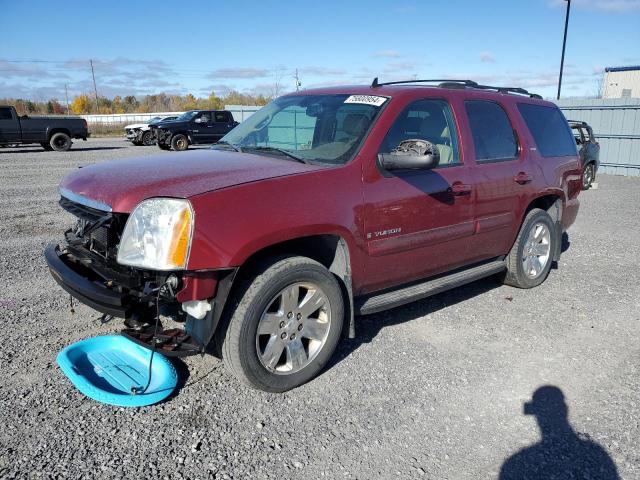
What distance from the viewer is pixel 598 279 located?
5.95 meters

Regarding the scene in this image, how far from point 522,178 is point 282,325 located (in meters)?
2.91

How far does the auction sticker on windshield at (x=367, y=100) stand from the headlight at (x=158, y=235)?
182 cm

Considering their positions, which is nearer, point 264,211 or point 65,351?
point 264,211

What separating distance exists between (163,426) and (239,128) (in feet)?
8.96

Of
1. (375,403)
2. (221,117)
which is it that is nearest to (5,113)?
(221,117)

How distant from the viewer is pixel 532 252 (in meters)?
5.48

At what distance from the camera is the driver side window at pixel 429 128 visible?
398 cm

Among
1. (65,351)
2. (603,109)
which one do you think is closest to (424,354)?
(65,351)

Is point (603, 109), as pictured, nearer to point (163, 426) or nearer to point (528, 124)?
point (528, 124)

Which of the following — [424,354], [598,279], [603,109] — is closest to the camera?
[424,354]

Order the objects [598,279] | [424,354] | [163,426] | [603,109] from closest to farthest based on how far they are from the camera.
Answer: [163,426] < [424,354] < [598,279] < [603,109]

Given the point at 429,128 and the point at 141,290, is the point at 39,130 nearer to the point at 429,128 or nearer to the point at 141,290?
the point at 429,128

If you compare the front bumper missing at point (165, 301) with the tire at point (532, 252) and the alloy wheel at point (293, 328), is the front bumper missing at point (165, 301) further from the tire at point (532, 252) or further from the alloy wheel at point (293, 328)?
the tire at point (532, 252)

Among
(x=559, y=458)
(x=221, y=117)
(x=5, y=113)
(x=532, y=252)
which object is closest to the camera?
(x=559, y=458)
